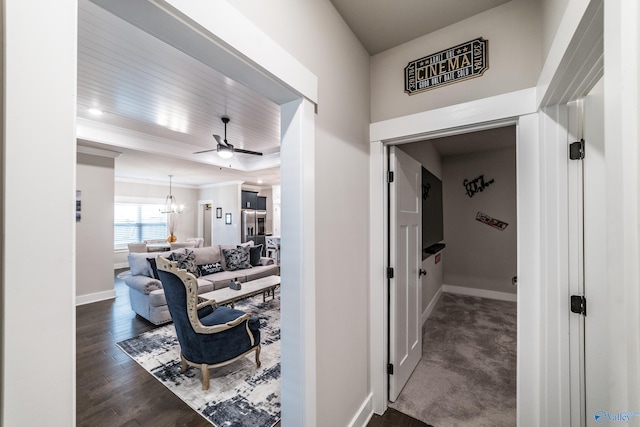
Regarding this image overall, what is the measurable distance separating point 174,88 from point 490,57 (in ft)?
9.31

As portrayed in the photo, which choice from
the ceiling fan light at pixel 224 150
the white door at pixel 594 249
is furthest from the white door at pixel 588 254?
the ceiling fan light at pixel 224 150

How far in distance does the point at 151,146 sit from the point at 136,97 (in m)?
1.82

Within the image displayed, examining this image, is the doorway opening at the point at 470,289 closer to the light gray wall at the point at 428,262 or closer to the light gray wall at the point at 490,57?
the light gray wall at the point at 428,262

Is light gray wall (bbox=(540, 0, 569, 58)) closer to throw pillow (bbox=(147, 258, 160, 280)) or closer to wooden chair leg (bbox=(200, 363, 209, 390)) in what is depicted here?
wooden chair leg (bbox=(200, 363, 209, 390))

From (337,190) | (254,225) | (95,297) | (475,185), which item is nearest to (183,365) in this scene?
(337,190)

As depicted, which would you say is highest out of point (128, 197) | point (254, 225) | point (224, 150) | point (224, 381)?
point (224, 150)

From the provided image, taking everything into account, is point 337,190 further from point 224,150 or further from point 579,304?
point 224,150

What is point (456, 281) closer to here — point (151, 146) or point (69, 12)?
point (69, 12)

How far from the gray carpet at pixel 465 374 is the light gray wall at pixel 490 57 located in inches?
88.4

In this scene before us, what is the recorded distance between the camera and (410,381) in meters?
2.32

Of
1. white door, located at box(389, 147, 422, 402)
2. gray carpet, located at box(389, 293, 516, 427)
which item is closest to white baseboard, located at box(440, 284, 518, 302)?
gray carpet, located at box(389, 293, 516, 427)

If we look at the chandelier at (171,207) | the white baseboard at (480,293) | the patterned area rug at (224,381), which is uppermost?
the chandelier at (171,207)

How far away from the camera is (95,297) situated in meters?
4.46

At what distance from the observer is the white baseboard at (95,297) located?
4.27 meters
